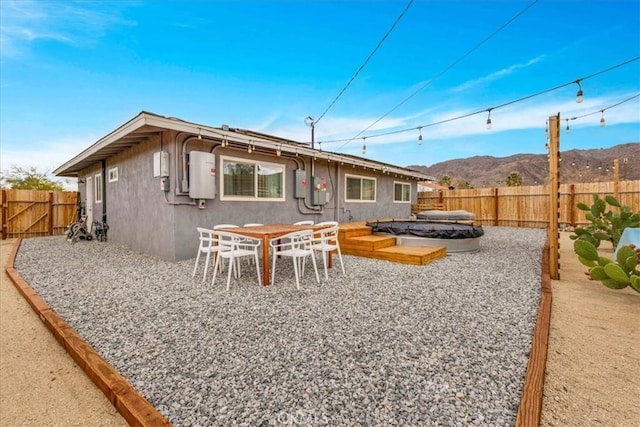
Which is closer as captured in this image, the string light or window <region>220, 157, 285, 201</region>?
the string light

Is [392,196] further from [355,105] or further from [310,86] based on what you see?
[310,86]

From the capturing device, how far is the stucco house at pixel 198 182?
5410 mm

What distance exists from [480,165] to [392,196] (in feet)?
146

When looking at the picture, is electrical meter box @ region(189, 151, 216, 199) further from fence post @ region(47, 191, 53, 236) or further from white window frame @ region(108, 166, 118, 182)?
fence post @ region(47, 191, 53, 236)

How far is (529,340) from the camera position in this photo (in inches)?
91.0

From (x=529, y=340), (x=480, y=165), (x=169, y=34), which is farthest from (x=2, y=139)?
(x=480, y=165)

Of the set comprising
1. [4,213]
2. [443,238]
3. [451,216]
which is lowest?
[443,238]

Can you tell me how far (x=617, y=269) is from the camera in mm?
3105

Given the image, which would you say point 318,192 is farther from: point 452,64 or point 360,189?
point 452,64

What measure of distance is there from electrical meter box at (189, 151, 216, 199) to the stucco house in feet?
0.06

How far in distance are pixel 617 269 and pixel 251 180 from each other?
6.13 metres

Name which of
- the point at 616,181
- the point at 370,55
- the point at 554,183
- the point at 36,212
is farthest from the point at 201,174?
the point at 616,181

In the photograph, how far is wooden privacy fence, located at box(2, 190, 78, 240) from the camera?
9569 millimetres

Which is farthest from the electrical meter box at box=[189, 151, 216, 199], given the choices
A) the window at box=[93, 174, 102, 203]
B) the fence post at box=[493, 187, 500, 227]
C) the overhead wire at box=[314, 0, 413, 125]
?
the fence post at box=[493, 187, 500, 227]
